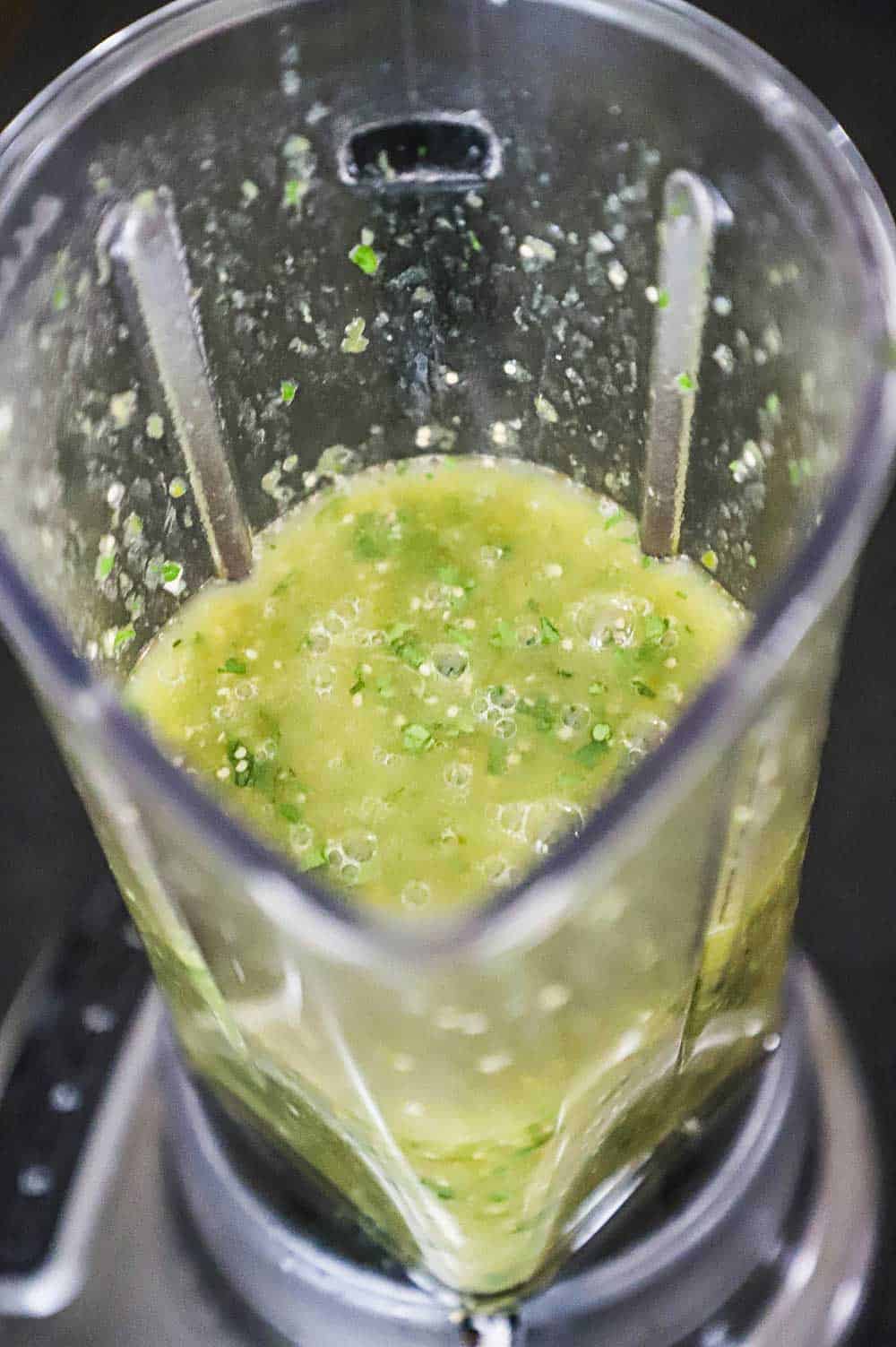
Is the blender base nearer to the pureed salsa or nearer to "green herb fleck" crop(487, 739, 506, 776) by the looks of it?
the pureed salsa

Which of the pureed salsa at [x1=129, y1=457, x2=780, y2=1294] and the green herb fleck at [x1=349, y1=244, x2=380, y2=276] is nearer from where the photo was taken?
the pureed salsa at [x1=129, y1=457, x2=780, y2=1294]

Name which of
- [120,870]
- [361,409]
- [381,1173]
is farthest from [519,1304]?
[361,409]

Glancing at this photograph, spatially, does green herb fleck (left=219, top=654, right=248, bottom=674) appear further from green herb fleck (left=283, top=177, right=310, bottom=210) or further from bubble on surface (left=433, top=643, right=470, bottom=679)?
green herb fleck (left=283, top=177, right=310, bottom=210)

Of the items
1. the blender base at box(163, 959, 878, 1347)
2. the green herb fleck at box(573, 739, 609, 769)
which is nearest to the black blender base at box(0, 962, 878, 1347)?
the blender base at box(163, 959, 878, 1347)

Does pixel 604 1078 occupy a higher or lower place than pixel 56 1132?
higher

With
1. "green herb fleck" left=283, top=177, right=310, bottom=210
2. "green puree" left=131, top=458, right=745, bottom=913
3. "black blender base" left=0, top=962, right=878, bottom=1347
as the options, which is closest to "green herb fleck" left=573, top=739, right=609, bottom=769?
"green puree" left=131, top=458, right=745, bottom=913

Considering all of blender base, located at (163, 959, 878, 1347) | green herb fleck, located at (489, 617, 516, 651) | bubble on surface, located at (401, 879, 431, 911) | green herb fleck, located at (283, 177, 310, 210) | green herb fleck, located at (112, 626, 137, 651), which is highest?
green herb fleck, located at (283, 177, 310, 210)

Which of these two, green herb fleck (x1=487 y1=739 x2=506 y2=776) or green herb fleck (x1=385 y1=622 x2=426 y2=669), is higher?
green herb fleck (x1=385 y1=622 x2=426 y2=669)

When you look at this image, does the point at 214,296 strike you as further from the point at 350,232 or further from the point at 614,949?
the point at 614,949
